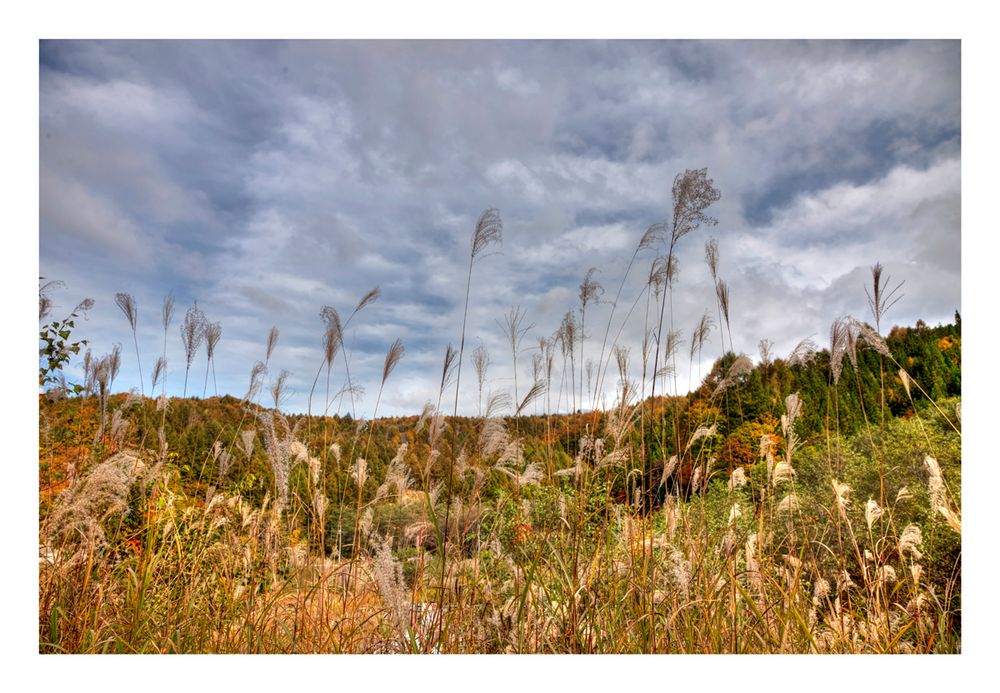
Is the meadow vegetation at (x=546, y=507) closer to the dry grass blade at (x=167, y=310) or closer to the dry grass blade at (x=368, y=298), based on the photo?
the dry grass blade at (x=167, y=310)

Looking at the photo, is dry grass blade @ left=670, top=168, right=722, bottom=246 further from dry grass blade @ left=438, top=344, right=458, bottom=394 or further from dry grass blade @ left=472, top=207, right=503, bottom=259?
dry grass blade @ left=438, top=344, right=458, bottom=394

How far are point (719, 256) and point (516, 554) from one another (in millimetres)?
1451

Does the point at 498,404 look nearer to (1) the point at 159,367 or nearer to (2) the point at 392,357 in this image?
(2) the point at 392,357

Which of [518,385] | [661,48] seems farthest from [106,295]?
[661,48]

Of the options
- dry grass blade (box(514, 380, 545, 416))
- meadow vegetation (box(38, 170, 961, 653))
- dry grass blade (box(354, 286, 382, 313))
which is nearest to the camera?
dry grass blade (box(514, 380, 545, 416))

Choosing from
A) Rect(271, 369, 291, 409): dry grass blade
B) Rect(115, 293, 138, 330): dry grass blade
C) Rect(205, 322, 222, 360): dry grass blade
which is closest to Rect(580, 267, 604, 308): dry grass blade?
Rect(271, 369, 291, 409): dry grass blade

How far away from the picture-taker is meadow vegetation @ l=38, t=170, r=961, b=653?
1.79 m

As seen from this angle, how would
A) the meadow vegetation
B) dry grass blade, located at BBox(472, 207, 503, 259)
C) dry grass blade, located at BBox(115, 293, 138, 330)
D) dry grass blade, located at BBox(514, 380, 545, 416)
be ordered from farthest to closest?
dry grass blade, located at BBox(115, 293, 138, 330)
dry grass blade, located at BBox(472, 207, 503, 259)
the meadow vegetation
dry grass blade, located at BBox(514, 380, 545, 416)

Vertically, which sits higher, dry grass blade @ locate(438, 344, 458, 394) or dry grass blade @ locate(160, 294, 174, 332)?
dry grass blade @ locate(160, 294, 174, 332)

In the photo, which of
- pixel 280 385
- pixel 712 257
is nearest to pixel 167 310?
pixel 280 385

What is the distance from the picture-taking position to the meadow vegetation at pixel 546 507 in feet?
5.89

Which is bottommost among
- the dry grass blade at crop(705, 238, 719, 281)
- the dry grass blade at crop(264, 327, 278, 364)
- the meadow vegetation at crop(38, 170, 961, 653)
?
the meadow vegetation at crop(38, 170, 961, 653)

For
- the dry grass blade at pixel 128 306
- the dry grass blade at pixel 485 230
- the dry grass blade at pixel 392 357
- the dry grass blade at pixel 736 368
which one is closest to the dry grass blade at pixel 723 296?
the dry grass blade at pixel 736 368
